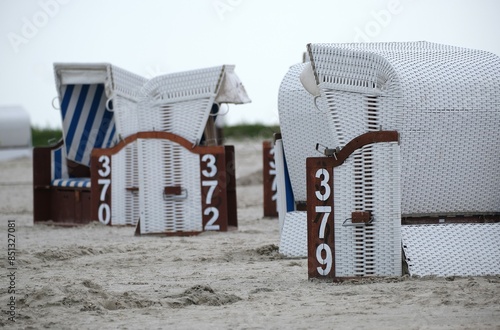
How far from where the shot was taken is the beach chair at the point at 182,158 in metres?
11.4

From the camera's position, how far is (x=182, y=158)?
11469 mm

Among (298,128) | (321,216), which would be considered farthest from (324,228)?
(298,128)

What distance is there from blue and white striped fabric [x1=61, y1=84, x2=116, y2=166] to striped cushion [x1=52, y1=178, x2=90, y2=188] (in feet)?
1.45

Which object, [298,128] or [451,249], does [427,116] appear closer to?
[451,249]

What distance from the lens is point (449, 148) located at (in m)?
7.64

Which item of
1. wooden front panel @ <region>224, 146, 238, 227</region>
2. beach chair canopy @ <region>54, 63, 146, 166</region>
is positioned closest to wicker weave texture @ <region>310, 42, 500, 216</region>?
wooden front panel @ <region>224, 146, 238, 227</region>

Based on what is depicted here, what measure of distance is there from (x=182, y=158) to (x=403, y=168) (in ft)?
14.2

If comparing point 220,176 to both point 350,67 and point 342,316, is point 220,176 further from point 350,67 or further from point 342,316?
point 342,316

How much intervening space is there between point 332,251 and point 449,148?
1.24 metres

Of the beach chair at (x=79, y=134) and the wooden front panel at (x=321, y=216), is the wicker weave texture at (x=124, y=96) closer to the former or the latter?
the beach chair at (x=79, y=134)

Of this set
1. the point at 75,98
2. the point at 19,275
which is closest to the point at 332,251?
the point at 19,275

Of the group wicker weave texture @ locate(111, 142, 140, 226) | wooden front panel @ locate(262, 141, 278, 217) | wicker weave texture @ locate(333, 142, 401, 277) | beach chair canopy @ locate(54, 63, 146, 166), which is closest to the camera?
wicker weave texture @ locate(333, 142, 401, 277)

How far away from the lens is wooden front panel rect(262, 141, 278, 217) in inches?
559

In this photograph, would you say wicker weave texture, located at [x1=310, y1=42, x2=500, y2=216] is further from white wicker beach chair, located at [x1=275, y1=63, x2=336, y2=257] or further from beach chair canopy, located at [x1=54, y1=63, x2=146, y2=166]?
beach chair canopy, located at [x1=54, y1=63, x2=146, y2=166]
